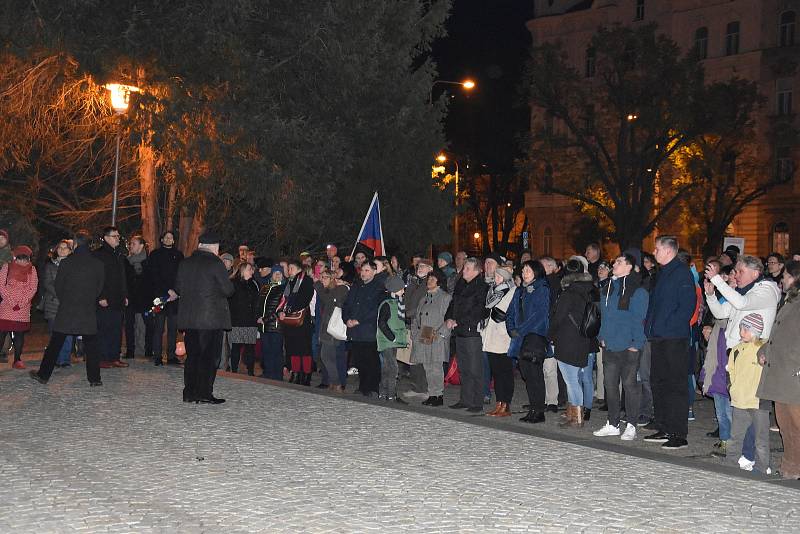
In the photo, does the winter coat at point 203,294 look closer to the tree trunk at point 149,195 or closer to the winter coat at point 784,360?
the winter coat at point 784,360

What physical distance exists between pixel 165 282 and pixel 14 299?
2162 mm

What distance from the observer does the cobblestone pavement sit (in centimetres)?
706

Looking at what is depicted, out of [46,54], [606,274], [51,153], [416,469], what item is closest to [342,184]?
[51,153]

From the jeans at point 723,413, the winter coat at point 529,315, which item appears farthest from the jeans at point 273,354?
the jeans at point 723,413

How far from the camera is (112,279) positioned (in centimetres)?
1560

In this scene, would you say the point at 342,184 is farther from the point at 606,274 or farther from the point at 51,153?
the point at 606,274

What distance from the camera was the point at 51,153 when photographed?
82.2 feet

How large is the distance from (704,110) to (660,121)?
69.4 inches

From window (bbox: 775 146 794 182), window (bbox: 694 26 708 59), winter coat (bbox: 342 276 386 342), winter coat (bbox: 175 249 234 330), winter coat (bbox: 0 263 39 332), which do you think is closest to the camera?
winter coat (bbox: 175 249 234 330)

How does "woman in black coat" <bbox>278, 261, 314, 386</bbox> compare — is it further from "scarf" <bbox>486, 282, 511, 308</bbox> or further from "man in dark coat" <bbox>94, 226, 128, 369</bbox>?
"scarf" <bbox>486, 282, 511, 308</bbox>

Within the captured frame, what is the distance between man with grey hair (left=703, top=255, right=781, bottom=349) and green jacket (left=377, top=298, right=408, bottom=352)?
442 cm

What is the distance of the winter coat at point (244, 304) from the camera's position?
52.7 feet

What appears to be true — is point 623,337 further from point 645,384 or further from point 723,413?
point 645,384

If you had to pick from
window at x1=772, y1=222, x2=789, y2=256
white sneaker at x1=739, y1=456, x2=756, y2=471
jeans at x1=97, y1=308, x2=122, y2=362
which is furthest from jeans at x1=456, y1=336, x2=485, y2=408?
window at x1=772, y1=222, x2=789, y2=256
